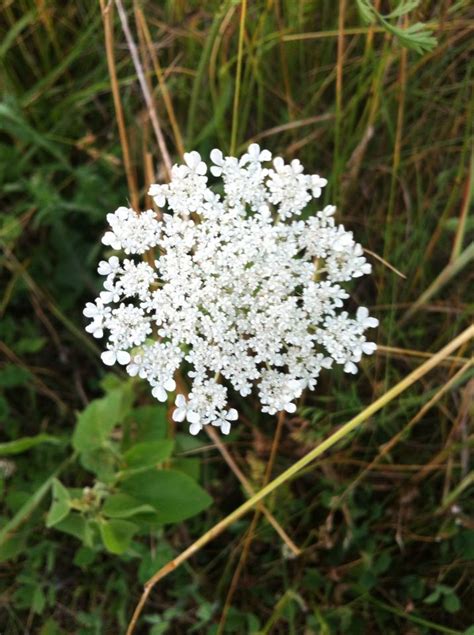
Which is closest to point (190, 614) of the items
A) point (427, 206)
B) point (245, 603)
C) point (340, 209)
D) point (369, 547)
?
point (245, 603)

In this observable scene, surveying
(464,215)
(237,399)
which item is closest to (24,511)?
(237,399)

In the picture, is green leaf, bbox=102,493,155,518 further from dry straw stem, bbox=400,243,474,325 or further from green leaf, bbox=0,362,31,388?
dry straw stem, bbox=400,243,474,325

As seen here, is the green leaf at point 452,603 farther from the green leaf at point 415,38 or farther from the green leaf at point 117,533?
the green leaf at point 415,38

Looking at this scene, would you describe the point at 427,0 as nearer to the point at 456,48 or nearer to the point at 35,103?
the point at 456,48

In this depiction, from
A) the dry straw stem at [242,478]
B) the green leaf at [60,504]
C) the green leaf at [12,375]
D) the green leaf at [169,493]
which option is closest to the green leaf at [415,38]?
the dry straw stem at [242,478]

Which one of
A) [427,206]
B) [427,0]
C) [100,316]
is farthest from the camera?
[427,206]

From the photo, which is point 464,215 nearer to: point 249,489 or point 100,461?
point 249,489
